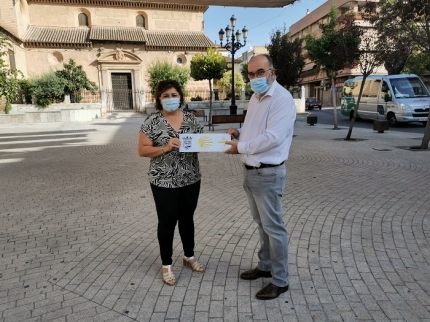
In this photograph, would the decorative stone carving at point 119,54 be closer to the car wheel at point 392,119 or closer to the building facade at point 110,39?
the building facade at point 110,39

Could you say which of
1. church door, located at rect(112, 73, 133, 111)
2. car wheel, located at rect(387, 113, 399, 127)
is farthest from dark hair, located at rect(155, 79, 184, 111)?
church door, located at rect(112, 73, 133, 111)

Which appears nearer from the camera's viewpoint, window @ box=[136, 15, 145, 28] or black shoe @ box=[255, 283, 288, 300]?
black shoe @ box=[255, 283, 288, 300]

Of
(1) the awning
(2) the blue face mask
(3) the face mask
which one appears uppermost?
(1) the awning

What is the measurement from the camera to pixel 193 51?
3384cm

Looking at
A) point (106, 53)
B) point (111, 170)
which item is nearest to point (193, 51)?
point (106, 53)

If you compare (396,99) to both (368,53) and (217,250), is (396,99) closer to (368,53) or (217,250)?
(368,53)

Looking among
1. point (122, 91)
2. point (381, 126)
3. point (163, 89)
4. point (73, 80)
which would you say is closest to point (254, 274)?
point (163, 89)

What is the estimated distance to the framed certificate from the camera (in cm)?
268

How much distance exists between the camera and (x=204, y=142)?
2.72 m

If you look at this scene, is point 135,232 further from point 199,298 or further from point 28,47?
point 28,47

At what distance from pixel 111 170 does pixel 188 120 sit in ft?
18.2

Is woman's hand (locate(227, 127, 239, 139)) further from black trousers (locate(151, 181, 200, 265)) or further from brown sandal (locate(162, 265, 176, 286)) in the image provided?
brown sandal (locate(162, 265, 176, 286))

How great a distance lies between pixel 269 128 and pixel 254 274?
1427mm

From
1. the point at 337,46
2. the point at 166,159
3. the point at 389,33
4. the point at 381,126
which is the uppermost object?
the point at 337,46
